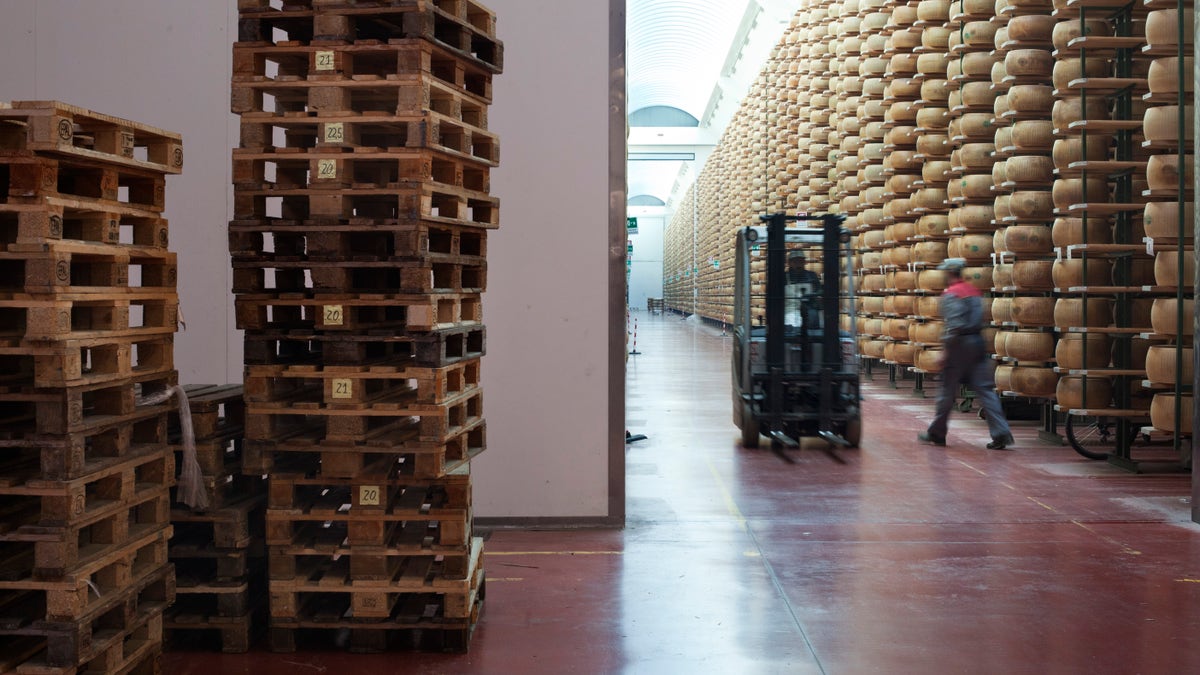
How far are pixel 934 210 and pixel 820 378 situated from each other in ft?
15.7

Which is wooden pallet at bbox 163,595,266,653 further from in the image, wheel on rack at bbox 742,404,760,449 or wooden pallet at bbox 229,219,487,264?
wheel on rack at bbox 742,404,760,449

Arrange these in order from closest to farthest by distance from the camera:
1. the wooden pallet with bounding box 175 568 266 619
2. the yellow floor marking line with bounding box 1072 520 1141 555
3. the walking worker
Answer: the wooden pallet with bounding box 175 568 266 619
the yellow floor marking line with bounding box 1072 520 1141 555
the walking worker

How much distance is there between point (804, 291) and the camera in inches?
417

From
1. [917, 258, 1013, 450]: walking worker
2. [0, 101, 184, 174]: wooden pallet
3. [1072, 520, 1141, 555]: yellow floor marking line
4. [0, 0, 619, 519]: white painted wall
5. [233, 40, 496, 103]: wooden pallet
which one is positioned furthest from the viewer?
[917, 258, 1013, 450]: walking worker

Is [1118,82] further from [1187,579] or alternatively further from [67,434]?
[67,434]

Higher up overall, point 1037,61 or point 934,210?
point 1037,61

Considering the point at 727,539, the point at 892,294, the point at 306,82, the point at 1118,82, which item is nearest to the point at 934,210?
the point at 892,294

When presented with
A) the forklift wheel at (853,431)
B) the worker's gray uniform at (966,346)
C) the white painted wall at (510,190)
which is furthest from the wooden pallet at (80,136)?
the worker's gray uniform at (966,346)

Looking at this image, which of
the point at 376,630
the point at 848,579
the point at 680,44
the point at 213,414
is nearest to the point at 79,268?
the point at 213,414

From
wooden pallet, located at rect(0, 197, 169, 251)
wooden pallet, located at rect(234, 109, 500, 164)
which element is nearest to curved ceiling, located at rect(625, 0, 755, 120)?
wooden pallet, located at rect(234, 109, 500, 164)

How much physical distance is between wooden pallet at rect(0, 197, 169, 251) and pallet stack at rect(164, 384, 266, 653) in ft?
2.58

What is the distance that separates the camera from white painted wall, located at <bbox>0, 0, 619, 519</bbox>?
6.52m

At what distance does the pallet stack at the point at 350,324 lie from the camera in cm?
446

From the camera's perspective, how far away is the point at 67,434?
3580mm
